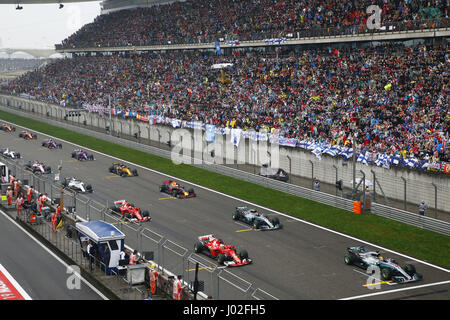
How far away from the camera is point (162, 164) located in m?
48.0

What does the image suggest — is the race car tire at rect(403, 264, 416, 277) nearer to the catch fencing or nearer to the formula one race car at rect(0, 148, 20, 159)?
the catch fencing

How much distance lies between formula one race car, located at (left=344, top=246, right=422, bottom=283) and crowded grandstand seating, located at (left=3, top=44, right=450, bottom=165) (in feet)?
36.7

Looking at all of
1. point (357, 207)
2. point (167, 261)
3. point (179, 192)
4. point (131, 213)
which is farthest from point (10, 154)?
point (167, 261)

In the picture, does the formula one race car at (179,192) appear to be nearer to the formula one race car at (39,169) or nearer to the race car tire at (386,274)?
the formula one race car at (39,169)

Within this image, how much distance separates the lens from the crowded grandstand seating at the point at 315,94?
125ft

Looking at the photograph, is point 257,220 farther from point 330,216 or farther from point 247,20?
point 247,20

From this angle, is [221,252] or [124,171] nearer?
[221,252]

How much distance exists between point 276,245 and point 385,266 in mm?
5643

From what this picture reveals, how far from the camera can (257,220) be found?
2942 cm

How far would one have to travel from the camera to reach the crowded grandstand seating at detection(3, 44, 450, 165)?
→ 38.2m

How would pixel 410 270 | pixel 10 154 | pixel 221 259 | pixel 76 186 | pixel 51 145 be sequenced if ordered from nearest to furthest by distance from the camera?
pixel 410 270, pixel 221 259, pixel 76 186, pixel 10 154, pixel 51 145

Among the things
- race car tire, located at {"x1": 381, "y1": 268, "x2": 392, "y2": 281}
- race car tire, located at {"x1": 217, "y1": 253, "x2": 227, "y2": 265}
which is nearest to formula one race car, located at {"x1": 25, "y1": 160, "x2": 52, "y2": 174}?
race car tire, located at {"x1": 217, "y1": 253, "x2": 227, "y2": 265}

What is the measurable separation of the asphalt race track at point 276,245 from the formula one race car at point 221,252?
381 mm
